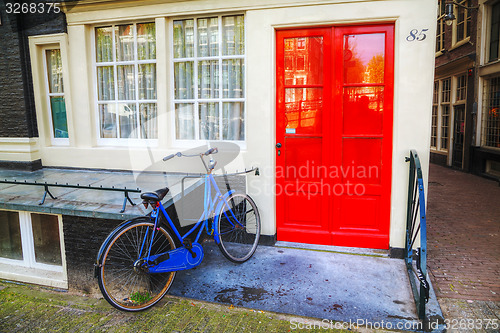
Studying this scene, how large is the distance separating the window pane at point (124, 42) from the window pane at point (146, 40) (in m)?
0.13

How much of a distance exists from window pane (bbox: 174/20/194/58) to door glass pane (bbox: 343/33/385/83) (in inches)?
87.0

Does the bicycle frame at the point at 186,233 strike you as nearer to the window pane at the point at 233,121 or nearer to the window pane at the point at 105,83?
the window pane at the point at 233,121

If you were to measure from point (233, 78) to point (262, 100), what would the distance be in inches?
26.4

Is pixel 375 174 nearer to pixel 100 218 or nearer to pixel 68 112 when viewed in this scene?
pixel 100 218

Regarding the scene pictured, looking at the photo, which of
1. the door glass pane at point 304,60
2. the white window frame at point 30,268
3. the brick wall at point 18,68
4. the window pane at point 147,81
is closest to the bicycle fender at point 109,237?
the white window frame at point 30,268

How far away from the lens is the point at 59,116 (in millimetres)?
5863

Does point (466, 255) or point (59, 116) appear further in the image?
point (59, 116)

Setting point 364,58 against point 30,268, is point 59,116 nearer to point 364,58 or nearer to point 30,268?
point 30,268

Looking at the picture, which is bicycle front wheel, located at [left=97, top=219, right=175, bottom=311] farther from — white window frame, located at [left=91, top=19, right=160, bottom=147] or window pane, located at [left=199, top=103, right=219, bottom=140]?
white window frame, located at [left=91, top=19, right=160, bottom=147]

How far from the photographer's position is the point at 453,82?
14141 millimetres

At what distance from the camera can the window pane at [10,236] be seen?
15.6 feet

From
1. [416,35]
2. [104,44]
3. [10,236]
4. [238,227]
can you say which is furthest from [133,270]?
[416,35]

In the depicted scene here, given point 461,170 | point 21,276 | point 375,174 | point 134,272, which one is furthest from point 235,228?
point 461,170

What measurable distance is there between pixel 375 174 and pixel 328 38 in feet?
6.21
